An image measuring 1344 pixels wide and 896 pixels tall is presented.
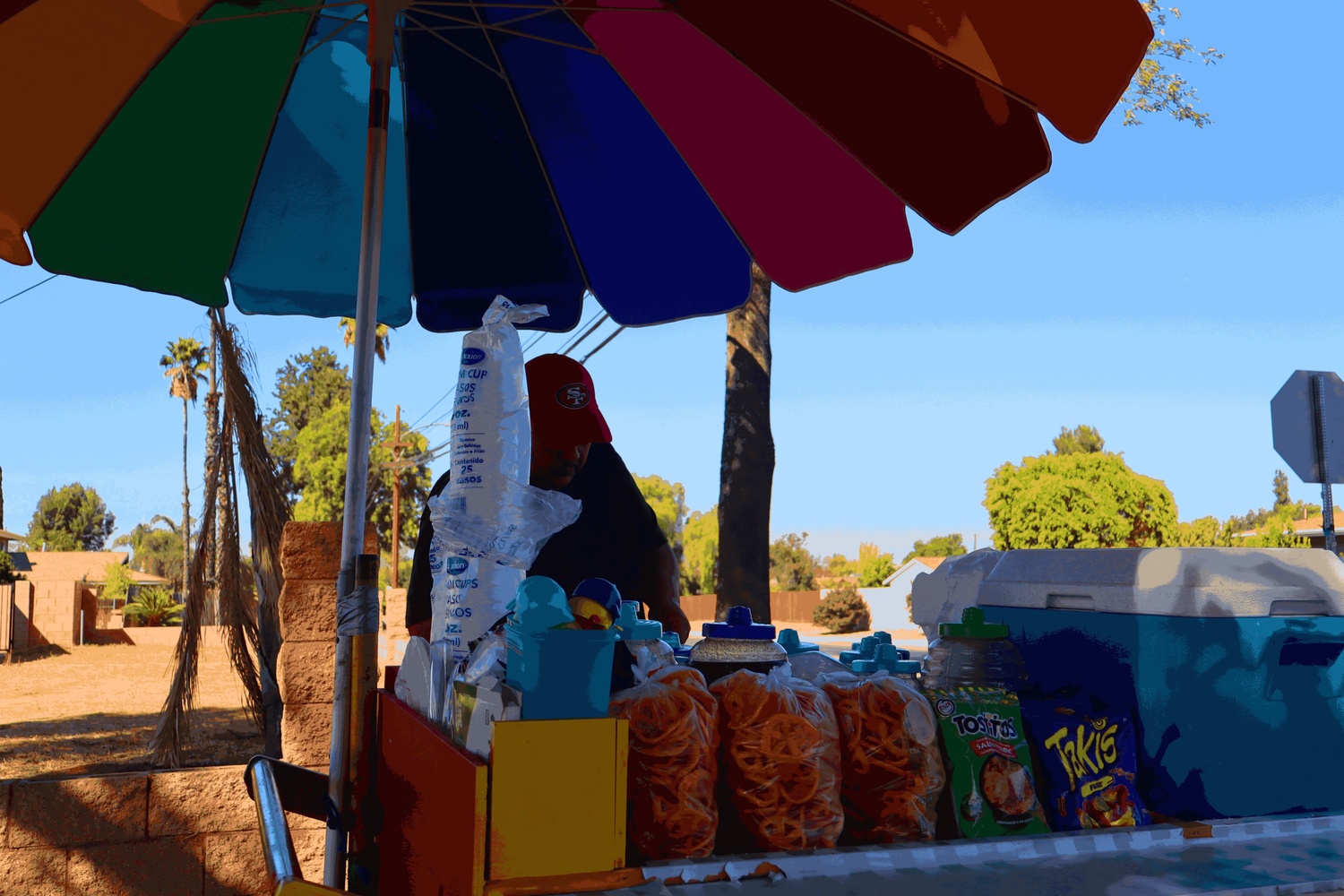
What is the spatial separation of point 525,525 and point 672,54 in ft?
4.62

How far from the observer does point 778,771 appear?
151 cm

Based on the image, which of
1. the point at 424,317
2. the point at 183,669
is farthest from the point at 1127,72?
the point at 183,669

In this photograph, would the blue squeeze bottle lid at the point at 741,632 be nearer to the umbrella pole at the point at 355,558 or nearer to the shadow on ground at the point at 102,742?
the umbrella pole at the point at 355,558

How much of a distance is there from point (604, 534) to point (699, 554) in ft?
197

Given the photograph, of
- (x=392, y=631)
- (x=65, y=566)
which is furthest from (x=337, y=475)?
(x=392, y=631)

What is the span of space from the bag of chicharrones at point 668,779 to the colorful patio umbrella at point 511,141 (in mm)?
880

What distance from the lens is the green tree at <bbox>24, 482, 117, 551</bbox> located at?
74.4 metres

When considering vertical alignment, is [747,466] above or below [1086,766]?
above

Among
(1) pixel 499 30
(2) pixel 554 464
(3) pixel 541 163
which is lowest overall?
(2) pixel 554 464

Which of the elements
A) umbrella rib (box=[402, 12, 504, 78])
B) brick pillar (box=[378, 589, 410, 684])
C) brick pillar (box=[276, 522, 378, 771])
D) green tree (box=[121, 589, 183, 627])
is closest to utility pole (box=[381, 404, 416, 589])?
green tree (box=[121, 589, 183, 627])

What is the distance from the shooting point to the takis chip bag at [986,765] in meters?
1.64

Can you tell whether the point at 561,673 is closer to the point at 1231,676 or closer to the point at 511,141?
the point at 1231,676

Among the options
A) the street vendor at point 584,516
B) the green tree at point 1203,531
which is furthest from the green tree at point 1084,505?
the street vendor at point 584,516

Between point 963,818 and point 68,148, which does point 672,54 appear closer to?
point 68,148
